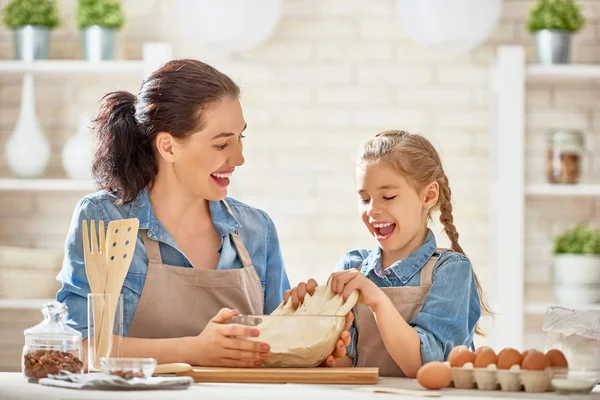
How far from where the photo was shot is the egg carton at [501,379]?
1.83 meters

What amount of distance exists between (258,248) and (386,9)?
2.26 meters

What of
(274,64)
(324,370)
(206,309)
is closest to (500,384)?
(324,370)

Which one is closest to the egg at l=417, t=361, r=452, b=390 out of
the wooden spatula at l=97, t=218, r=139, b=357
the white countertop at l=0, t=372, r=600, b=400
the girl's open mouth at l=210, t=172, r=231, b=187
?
the white countertop at l=0, t=372, r=600, b=400

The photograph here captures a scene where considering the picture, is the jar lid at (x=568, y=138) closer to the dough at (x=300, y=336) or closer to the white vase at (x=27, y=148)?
the white vase at (x=27, y=148)

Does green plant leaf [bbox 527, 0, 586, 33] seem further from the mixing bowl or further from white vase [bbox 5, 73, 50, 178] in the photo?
the mixing bowl

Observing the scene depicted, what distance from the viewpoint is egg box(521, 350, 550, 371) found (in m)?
1.83

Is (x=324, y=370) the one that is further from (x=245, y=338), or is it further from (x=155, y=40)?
(x=155, y=40)

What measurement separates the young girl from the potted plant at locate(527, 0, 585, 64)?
203 cm

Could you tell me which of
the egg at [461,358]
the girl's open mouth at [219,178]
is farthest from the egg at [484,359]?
the girl's open mouth at [219,178]

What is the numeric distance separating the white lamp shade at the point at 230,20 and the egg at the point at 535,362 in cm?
269

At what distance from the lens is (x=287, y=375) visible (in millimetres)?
1972

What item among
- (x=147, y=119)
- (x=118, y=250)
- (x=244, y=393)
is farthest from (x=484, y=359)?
(x=147, y=119)

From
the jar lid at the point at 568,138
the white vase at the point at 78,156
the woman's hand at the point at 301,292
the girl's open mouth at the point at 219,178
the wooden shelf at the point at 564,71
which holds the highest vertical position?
the wooden shelf at the point at 564,71

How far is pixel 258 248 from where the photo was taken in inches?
107
